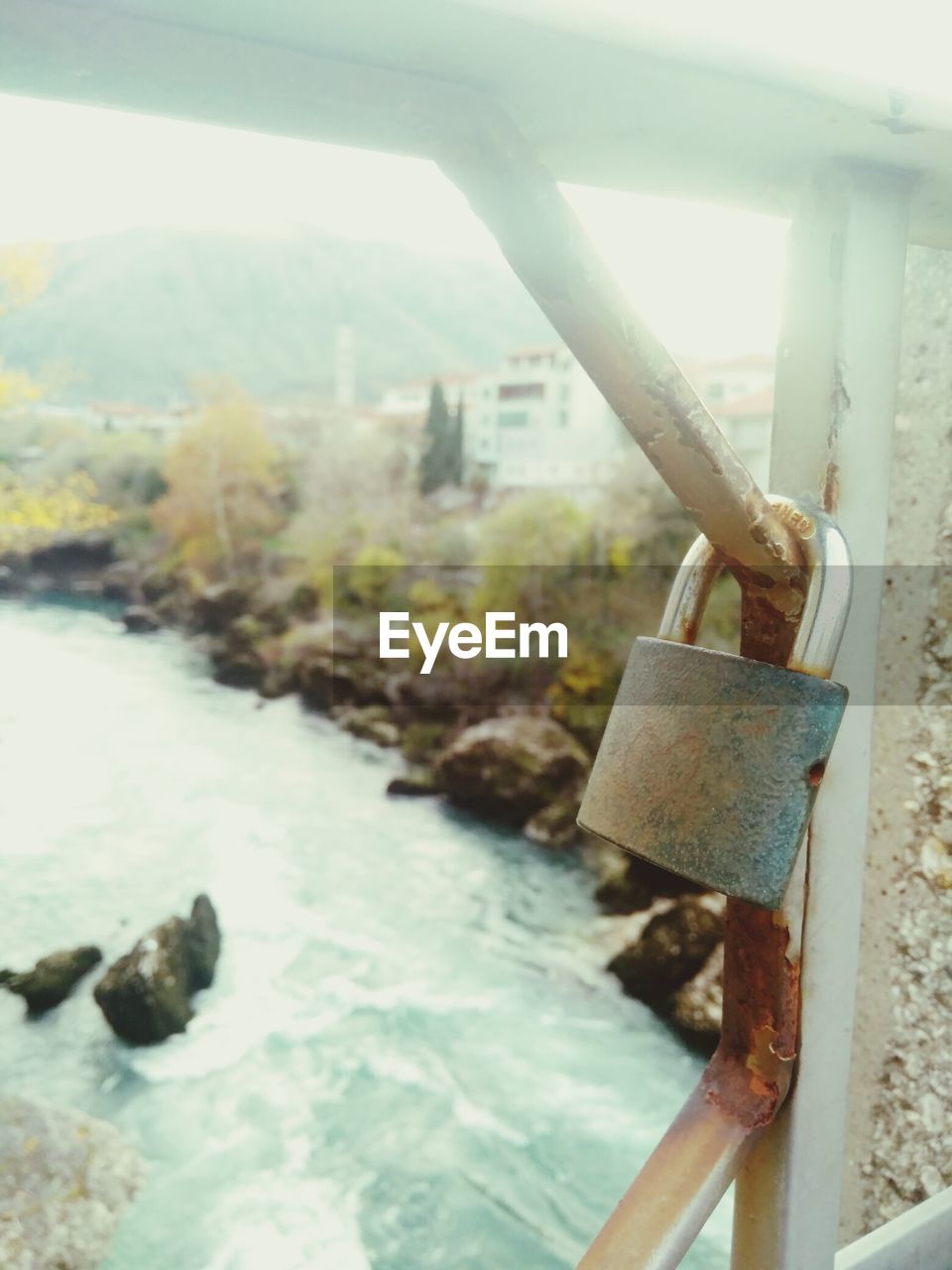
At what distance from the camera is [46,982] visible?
16.4ft

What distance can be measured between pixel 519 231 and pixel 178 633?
26.8 ft

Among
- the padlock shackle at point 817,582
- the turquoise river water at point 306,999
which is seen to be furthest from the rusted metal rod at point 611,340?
the turquoise river water at point 306,999

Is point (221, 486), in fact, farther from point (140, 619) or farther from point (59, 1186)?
point (59, 1186)

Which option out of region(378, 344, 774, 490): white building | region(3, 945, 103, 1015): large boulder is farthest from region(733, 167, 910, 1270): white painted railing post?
region(378, 344, 774, 490): white building

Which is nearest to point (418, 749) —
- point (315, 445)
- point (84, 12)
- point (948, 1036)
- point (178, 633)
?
point (178, 633)

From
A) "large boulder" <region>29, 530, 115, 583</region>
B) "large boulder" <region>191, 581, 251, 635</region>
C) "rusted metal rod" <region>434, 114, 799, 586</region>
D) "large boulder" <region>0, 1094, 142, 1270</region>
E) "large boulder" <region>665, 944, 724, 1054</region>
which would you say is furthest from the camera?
"large boulder" <region>191, 581, 251, 635</region>

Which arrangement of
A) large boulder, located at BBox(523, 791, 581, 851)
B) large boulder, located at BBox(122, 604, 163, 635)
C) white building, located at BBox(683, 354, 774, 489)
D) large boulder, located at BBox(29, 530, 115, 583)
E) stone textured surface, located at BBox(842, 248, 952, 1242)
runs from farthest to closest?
1. white building, located at BBox(683, 354, 774, 489)
2. large boulder, located at BBox(122, 604, 163, 635)
3. large boulder, located at BBox(523, 791, 581, 851)
4. large boulder, located at BBox(29, 530, 115, 583)
5. stone textured surface, located at BBox(842, 248, 952, 1242)

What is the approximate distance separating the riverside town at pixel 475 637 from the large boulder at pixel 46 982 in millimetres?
4497

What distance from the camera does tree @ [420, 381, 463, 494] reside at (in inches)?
372

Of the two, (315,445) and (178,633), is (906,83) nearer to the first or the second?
(178,633)

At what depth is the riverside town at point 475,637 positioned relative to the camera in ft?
29.8

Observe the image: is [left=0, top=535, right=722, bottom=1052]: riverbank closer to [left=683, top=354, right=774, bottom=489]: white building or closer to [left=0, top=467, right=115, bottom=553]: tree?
[left=0, top=467, right=115, bottom=553]: tree

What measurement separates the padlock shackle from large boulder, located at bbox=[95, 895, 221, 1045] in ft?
16.9

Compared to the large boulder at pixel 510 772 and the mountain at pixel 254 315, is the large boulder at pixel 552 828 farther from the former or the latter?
the mountain at pixel 254 315
